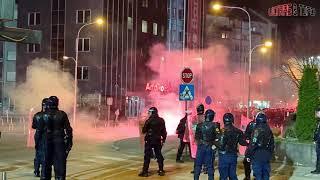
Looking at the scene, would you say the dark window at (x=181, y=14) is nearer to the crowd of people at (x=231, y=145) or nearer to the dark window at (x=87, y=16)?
the dark window at (x=87, y=16)

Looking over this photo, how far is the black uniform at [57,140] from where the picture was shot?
35.2 ft

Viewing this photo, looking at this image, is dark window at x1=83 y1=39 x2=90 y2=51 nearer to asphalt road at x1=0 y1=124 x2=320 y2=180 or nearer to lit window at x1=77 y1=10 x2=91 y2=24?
lit window at x1=77 y1=10 x2=91 y2=24

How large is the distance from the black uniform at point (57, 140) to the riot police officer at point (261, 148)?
3.63 meters

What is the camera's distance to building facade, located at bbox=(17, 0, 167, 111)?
51406mm

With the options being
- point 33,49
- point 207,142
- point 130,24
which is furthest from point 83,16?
point 207,142

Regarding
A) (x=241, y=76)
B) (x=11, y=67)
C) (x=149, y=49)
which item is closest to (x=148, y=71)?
(x=149, y=49)

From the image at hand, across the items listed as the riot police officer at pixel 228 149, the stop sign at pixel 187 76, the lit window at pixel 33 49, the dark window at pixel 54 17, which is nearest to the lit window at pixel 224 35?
the dark window at pixel 54 17

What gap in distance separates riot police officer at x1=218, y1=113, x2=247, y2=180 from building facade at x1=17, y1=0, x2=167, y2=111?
40.4m

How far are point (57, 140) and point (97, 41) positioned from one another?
135ft

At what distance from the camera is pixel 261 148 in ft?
34.4

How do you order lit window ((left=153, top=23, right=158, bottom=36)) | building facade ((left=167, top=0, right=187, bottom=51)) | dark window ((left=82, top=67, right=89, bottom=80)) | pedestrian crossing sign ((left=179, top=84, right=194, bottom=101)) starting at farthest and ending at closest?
1. building facade ((left=167, top=0, right=187, bottom=51))
2. lit window ((left=153, top=23, right=158, bottom=36))
3. dark window ((left=82, top=67, right=89, bottom=80))
4. pedestrian crossing sign ((left=179, top=84, right=194, bottom=101))

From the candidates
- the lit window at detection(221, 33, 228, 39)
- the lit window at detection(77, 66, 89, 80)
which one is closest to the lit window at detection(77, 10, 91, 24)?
the lit window at detection(77, 66, 89, 80)

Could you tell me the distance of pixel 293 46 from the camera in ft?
306

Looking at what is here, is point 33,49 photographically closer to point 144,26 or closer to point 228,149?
point 144,26
